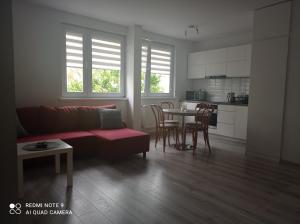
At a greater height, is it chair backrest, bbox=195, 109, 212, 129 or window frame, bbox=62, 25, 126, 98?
window frame, bbox=62, 25, 126, 98

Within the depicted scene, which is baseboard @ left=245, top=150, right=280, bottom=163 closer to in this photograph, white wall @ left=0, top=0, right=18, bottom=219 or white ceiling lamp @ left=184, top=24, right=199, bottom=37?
white ceiling lamp @ left=184, top=24, right=199, bottom=37

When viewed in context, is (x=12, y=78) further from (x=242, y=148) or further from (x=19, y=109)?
(x=242, y=148)

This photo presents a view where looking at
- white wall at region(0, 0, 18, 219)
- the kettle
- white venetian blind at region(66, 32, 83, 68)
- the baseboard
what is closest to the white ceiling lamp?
the kettle

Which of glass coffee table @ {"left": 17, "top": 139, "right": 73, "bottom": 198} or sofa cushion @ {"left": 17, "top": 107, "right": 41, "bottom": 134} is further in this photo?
sofa cushion @ {"left": 17, "top": 107, "right": 41, "bottom": 134}

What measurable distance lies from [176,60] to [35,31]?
12.1ft

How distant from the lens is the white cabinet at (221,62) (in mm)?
5109

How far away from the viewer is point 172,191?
8.33ft

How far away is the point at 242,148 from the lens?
460cm

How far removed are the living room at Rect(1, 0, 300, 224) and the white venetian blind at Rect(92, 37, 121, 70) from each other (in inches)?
0.9

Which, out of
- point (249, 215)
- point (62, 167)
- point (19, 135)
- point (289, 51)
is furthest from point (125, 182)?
point (289, 51)

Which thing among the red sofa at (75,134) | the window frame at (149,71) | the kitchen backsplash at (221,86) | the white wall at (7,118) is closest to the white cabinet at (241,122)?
the kitchen backsplash at (221,86)

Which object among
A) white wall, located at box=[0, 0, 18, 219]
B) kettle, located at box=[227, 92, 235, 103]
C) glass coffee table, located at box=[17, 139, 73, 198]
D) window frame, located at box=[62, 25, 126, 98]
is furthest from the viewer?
kettle, located at box=[227, 92, 235, 103]

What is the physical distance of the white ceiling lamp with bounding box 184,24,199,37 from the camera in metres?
5.03

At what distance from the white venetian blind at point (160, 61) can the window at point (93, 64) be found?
103 cm
